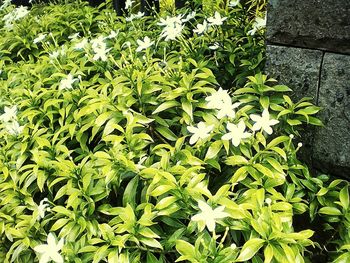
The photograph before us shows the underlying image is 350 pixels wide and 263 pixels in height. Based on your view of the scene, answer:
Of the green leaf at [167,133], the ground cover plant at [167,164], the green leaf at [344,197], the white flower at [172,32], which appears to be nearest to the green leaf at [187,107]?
the ground cover plant at [167,164]

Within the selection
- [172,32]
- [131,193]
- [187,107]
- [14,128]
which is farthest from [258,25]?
[14,128]

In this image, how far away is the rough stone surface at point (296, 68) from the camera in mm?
1840

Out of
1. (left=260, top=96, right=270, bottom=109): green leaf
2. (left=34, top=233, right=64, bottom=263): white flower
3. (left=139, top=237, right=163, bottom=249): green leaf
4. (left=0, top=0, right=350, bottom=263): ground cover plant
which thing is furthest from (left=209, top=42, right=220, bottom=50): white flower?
(left=34, top=233, right=64, bottom=263): white flower

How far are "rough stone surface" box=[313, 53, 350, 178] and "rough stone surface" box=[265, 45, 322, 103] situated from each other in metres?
0.04

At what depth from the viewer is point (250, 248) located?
4.66ft

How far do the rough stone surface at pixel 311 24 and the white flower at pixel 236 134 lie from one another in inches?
18.2

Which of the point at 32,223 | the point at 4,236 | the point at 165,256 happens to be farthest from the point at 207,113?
the point at 4,236

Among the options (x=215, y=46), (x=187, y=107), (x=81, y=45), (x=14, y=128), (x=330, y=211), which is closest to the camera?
(x=330, y=211)

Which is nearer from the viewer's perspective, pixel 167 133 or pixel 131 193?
pixel 131 193

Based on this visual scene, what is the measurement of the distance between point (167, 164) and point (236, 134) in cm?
29

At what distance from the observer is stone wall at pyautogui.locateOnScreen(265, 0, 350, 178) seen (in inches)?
68.3

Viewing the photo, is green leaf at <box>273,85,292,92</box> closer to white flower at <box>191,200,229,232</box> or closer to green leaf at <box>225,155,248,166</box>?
green leaf at <box>225,155,248,166</box>

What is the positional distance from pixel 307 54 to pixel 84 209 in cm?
111

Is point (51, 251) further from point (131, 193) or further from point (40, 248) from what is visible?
point (131, 193)
